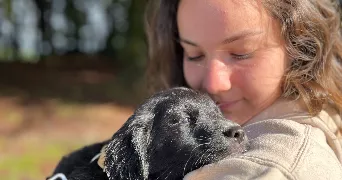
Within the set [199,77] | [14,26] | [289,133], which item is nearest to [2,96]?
[14,26]

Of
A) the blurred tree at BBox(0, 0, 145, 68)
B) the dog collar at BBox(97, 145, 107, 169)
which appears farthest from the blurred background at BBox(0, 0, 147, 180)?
the dog collar at BBox(97, 145, 107, 169)

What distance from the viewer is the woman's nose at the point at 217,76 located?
2.85m

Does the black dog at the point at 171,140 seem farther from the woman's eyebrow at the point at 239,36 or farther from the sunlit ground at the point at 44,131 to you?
the sunlit ground at the point at 44,131

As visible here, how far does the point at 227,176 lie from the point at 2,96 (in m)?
9.30

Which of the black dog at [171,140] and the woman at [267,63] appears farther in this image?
the woman at [267,63]

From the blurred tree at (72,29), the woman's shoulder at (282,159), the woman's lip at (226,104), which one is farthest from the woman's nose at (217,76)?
the blurred tree at (72,29)

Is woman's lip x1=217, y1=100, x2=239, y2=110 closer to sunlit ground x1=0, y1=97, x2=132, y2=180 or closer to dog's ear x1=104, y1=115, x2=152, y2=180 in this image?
dog's ear x1=104, y1=115, x2=152, y2=180

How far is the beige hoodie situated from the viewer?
2.13 m

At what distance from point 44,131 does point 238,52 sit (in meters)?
6.43

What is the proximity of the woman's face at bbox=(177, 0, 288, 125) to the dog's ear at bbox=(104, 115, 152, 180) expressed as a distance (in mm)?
406

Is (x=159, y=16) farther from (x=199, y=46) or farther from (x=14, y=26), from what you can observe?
(x=14, y=26)

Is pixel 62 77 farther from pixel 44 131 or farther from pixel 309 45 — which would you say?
pixel 309 45

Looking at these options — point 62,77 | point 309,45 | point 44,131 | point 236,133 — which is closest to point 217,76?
point 236,133

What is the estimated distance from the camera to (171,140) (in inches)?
105
